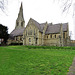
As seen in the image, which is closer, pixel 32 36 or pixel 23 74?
pixel 23 74

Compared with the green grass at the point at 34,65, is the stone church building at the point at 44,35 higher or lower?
higher

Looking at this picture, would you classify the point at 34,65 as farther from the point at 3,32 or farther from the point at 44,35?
the point at 3,32

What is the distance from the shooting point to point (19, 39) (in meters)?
46.7

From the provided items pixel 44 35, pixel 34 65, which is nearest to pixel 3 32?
pixel 44 35

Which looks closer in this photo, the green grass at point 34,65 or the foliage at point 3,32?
the green grass at point 34,65

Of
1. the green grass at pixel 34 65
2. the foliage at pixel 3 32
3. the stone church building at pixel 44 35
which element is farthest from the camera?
the foliage at pixel 3 32

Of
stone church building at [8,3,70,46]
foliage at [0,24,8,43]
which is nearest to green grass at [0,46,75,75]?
stone church building at [8,3,70,46]

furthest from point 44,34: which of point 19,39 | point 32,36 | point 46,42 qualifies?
point 19,39

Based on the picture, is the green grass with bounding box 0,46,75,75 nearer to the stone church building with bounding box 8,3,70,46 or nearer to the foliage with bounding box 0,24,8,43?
the stone church building with bounding box 8,3,70,46

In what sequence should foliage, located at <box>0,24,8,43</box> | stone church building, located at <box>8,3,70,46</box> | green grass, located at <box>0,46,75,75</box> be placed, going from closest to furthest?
green grass, located at <box>0,46,75,75</box> < stone church building, located at <box>8,3,70,46</box> < foliage, located at <box>0,24,8,43</box>

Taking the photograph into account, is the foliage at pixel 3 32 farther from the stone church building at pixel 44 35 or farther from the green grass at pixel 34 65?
the green grass at pixel 34 65

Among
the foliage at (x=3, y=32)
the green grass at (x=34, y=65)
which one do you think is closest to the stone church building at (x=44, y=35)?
the foliage at (x=3, y=32)

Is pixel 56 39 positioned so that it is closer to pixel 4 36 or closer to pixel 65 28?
pixel 65 28

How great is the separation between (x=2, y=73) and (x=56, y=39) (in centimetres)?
3514
